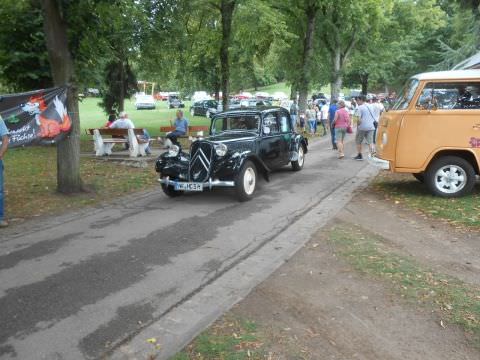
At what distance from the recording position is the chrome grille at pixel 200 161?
8.84 metres

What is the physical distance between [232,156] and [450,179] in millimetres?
4073

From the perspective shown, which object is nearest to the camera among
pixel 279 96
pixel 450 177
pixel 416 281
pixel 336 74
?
pixel 416 281

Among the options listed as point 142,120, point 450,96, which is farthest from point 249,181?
point 142,120

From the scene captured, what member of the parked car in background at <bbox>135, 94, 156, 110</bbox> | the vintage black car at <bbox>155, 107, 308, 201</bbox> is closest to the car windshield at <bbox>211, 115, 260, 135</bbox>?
the vintage black car at <bbox>155, 107, 308, 201</bbox>

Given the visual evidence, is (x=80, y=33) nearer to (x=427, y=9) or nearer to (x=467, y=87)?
(x=467, y=87)

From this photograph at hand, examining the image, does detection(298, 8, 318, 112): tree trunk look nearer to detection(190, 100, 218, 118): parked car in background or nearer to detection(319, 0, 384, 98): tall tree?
detection(319, 0, 384, 98): tall tree

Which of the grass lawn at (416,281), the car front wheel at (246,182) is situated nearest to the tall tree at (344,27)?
the car front wheel at (246,182)

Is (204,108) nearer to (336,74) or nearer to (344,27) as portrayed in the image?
(336,74)

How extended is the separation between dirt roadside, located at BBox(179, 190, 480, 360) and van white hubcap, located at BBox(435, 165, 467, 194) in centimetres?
239

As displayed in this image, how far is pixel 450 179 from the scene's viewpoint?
8750mm

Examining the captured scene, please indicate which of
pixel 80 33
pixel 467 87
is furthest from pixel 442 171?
pixel 80 33

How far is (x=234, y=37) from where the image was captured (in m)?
20.6

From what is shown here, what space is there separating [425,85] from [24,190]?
→ 8.27m

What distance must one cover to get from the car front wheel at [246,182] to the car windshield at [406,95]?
307cm
